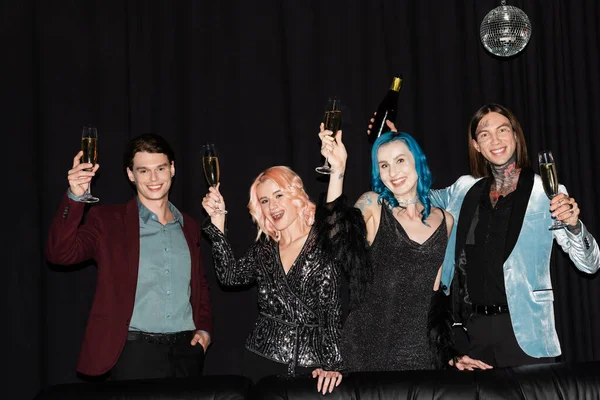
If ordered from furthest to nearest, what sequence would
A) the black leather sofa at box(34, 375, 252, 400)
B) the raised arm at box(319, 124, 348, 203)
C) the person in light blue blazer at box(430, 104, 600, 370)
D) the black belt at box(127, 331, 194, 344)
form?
the black belt at box(127, 331, 194, 344) → the person in light blue blazer at box(430, 104, 600, 370) → the raised arm at box(319, 124, 348, 203) → the black leather sofa at box(34, 375, 252, 400)

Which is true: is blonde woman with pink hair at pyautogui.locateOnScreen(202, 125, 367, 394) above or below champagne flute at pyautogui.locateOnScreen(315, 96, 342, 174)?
below

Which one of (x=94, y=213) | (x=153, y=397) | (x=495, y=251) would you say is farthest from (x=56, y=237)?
(x=495, y=251)

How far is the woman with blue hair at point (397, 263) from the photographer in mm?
2393

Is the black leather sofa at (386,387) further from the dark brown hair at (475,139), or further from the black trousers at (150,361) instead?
the dark brown hair at (475,139)

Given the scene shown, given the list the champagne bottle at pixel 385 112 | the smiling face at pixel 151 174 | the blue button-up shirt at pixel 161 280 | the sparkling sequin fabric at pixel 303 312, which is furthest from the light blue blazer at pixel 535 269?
the smiling face at pixel 151 174

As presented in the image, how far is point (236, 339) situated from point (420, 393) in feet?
5.44

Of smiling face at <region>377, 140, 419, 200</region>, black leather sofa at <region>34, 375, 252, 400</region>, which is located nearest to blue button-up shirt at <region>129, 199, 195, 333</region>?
black leather sofa at <region>34, 375, 252, 400</region>

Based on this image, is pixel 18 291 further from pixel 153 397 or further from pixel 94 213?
pixel 153 397

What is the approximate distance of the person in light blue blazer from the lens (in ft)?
8.33

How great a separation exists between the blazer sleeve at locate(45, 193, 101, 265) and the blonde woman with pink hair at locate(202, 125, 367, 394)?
0.53 m

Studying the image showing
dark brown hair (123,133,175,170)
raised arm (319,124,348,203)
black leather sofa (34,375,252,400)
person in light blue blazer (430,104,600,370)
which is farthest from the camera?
dark brown hair (123,133,175,170)

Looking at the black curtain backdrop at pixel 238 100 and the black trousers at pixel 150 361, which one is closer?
the black trousers at pixel 150 361

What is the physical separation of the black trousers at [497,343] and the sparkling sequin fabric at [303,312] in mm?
569

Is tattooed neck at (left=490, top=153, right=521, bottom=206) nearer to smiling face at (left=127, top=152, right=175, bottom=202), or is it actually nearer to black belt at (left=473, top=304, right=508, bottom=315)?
black belt at (left=473, top=304, right=508, bottom=315)
